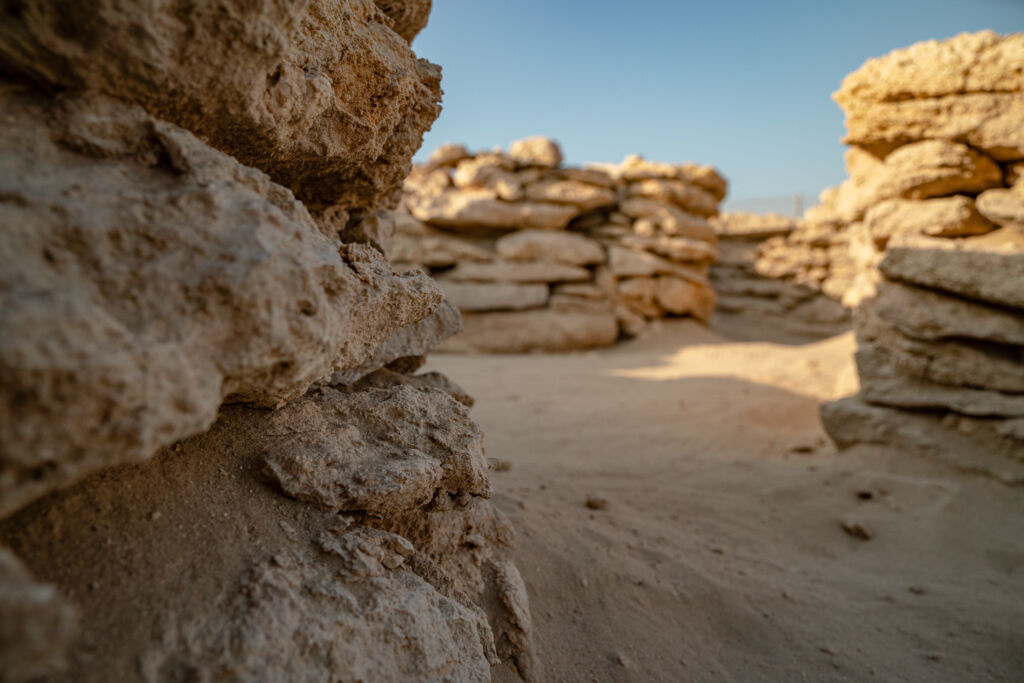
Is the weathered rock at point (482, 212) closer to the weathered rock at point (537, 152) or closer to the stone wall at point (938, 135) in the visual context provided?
the weathered rock at point (537, 152)

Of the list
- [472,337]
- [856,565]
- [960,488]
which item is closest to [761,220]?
[472,337]

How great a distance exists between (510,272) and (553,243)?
1115mm

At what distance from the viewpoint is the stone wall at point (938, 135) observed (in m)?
5.11

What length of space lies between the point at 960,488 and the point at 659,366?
5.03 metres

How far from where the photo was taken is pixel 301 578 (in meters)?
1.37

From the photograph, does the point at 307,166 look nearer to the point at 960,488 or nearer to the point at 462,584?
the point at 462,584

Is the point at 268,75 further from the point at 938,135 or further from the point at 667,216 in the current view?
the point at 667,216

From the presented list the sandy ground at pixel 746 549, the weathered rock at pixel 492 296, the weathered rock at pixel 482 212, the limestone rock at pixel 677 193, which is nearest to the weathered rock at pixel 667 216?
the limestone rock at pixel 677 193

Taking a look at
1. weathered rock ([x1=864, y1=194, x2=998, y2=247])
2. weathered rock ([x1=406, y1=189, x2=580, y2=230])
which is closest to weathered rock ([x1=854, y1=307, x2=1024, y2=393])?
weathered rock ([x1=864, y1=194, x2=998, y2=247])

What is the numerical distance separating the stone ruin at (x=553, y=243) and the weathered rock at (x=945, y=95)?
6080 millimetres

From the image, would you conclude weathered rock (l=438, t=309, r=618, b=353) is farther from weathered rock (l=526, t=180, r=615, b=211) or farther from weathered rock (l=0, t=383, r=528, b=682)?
weathered rock (l=0, t=383, r=528, b=682)

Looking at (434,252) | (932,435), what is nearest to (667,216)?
(434,252)

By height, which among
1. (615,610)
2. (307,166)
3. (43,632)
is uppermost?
(307,166)

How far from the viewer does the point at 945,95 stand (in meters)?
5.42
